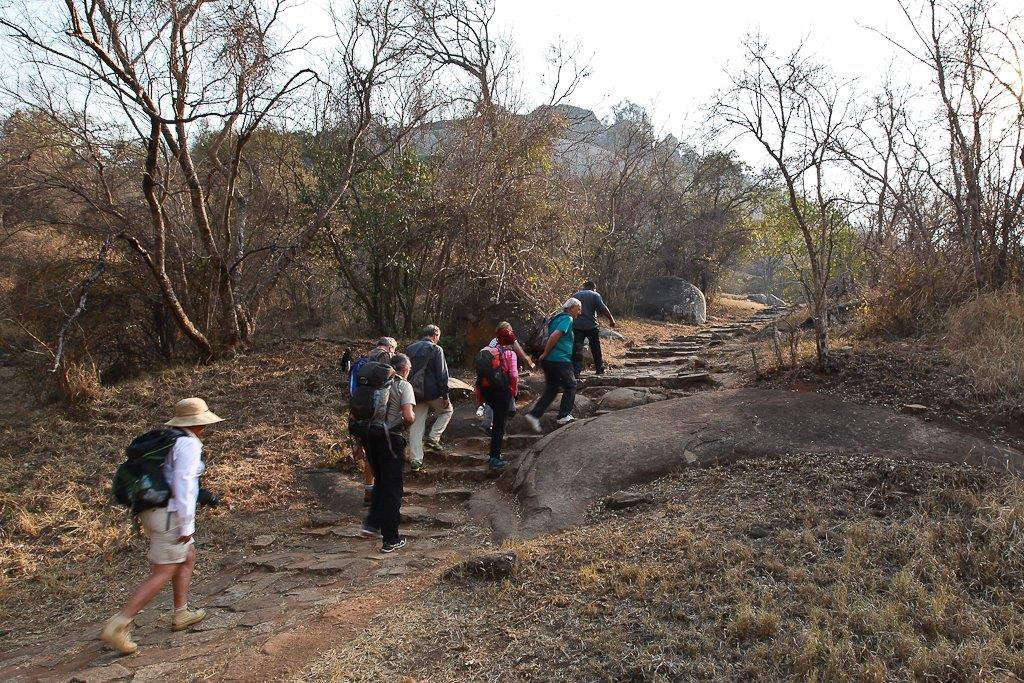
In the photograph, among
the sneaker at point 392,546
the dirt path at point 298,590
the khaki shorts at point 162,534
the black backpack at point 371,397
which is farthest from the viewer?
the sneaker at point 392,546

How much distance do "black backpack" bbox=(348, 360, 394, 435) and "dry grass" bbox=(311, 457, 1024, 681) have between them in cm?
168

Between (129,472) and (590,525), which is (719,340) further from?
(129,472)

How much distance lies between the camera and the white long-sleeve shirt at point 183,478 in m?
4.30

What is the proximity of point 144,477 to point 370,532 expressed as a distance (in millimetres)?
2173

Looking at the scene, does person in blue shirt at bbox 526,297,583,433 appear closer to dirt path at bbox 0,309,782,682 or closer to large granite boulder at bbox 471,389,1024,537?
dirt path at bbox 0,309,782,682

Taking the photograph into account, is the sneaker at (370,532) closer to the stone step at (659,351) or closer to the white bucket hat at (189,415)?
the white bucket hat at (189,415)

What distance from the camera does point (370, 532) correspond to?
5.88m

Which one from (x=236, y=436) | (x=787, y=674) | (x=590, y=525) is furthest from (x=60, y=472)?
(x=787, y=674)

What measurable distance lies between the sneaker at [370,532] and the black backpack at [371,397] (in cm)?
92

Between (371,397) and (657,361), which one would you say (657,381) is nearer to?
(657,361)

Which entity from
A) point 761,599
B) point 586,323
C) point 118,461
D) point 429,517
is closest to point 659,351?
point 586,323

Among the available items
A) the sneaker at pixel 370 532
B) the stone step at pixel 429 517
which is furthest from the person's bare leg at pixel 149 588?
the stone step at pixel 429 517

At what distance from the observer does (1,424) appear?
8656 millimetres

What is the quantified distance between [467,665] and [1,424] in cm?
838
